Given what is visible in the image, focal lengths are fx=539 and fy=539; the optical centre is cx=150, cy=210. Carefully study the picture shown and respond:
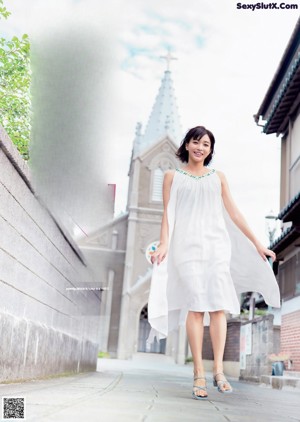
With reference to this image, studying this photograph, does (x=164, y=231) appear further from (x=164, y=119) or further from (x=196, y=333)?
(x=164, y=119)

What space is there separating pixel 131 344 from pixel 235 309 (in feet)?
64.0

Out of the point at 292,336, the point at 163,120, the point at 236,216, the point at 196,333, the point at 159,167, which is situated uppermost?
the point at 163,120

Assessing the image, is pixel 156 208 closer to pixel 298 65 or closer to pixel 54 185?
pixel 298 65

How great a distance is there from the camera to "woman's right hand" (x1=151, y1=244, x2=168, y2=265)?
8.01 feet

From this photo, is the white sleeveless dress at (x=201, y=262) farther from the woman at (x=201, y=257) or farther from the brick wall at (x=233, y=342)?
the brick wall at (x=233, y=342)

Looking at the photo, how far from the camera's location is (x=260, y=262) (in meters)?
2.66

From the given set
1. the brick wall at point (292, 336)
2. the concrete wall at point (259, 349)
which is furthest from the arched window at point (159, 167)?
the brick wall at point (292, 336)

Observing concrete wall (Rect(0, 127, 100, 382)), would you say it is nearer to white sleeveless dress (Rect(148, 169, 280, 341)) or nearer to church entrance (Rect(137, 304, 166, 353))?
white sleeveless dress (Rect(148, 169, 280, 341))

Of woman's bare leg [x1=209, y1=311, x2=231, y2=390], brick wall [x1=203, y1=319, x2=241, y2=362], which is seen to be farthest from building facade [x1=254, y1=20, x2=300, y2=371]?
woman's bare leg [x1=209, y1=311, x2=231, y2=390]

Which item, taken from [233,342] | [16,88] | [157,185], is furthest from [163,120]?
[16,88]

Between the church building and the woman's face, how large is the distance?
18784mm

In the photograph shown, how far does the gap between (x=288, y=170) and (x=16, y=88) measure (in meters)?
7.07

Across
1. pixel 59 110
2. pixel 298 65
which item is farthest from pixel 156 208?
pixel 59 110

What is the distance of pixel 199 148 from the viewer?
2568 mm
